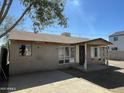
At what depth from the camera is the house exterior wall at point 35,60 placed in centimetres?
1259

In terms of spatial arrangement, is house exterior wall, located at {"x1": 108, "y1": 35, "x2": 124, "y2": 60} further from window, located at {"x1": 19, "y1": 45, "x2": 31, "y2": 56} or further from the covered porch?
window, located at {"x1": 19, "y1": 45, "x2": 31, "y2": 56}

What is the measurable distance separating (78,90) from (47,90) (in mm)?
1890

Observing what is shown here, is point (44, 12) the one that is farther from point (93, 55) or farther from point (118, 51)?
point (118, 51)

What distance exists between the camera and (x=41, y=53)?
14.2 meters

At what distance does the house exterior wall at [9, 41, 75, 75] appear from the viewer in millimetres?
12594

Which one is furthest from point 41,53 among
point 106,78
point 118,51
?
point 118,51

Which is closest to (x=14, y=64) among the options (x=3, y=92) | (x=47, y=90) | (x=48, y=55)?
(x=48, y=55)

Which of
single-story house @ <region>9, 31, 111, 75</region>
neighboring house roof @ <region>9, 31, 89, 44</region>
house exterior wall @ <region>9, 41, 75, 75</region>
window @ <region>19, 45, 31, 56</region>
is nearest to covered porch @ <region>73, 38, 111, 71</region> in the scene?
single-story house @ <region>9, 31, 111, 75</region>

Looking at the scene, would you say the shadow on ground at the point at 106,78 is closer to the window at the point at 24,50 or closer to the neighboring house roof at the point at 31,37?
the neighboring house roof at the point at 31,37

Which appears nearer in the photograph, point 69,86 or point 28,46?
point 69,86

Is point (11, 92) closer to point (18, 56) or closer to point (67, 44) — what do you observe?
point (18, 56)

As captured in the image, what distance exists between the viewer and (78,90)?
8.27m

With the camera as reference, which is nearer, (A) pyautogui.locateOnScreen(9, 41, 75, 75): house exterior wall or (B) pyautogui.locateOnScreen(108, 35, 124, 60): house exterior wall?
(A) pyautogui.locateOnScreen(9, 41, 75, 75): house exterior wall

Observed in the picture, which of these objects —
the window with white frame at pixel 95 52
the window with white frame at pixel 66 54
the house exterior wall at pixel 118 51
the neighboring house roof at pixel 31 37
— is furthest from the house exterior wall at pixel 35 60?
the house exterior wall at pixel 118 51
